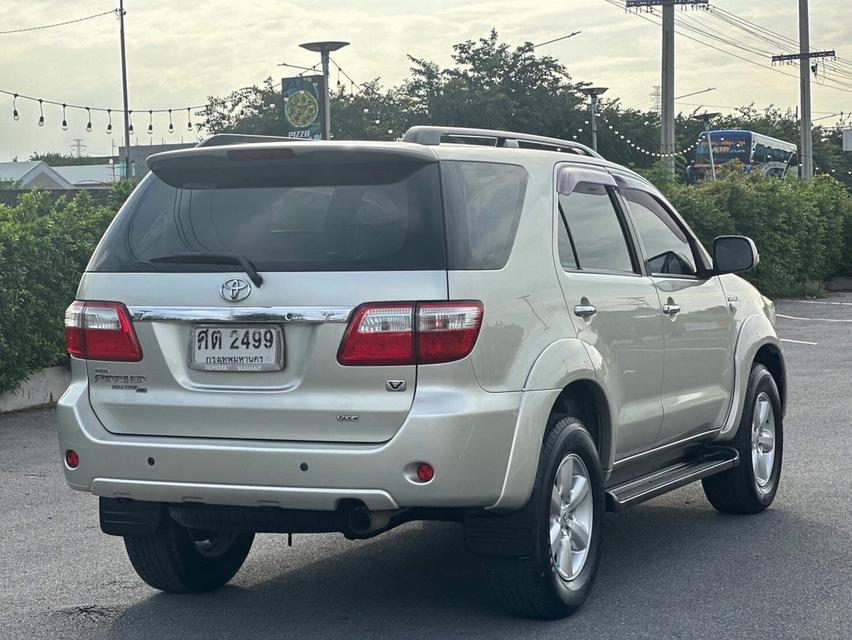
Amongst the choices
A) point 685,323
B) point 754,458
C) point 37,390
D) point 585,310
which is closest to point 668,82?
point 37,390

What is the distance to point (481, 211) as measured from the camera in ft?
17.5

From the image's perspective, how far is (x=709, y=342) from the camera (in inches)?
281

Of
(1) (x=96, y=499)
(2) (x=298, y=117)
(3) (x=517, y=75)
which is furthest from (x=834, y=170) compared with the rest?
(1) (x=96, y=499)

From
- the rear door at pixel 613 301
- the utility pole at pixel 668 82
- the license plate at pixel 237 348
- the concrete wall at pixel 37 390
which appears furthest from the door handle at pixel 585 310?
the utility pole at pixel 668 82

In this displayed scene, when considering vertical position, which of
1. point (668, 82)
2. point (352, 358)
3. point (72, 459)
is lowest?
point (72, 459)

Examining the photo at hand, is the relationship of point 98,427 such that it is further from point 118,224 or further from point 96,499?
point 96,499

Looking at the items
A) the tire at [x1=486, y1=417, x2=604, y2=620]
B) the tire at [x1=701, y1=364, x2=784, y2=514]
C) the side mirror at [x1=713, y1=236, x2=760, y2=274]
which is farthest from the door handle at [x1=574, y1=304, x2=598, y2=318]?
the tire at [x1=701, y1=364, x2=784, y2=514]

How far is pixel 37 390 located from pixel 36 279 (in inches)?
39.4

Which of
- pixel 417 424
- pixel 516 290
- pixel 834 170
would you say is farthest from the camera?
pixel 834 170

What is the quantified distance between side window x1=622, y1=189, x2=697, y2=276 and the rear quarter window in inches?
50.5

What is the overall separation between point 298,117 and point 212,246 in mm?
42441

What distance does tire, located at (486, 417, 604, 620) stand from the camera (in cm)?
530

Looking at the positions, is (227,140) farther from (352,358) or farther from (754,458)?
(754,458)

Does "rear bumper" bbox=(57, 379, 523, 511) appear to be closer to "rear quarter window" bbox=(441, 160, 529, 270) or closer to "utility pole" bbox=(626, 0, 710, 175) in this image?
"rear quarter window" bbox=(441, 160, 529, 270)
